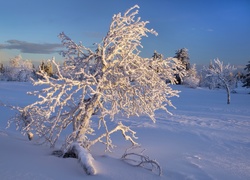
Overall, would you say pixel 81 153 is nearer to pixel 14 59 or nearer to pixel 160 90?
pixel 160 90

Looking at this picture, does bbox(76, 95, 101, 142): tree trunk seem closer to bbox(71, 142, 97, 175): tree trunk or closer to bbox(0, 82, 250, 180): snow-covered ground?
bbox(0, 82, 250, 180): snow-covered ground

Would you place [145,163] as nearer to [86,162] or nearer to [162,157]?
[162,157]

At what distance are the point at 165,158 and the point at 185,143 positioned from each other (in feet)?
8.32

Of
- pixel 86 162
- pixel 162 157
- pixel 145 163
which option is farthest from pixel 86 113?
pixel 162 157

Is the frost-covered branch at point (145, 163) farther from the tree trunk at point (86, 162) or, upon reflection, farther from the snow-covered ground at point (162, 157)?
the tree trunk at point (86, 162)

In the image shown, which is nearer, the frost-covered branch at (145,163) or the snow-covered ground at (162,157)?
the snow-covered ground at (162,157)

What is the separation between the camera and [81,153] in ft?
16.5

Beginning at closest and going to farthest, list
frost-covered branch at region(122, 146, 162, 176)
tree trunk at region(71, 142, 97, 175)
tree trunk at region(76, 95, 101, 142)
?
tree trunk at region(71, 142, 97, 175)
frost-covered branch at region(122, 146, 162, 176)
tree trunk at region(76, 95, 101, 142)

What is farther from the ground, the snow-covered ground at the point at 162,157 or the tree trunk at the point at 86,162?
the tree trunk at the point at 86,162

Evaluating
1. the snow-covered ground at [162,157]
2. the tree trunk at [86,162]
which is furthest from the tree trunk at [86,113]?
the tree trunk at [86,162]

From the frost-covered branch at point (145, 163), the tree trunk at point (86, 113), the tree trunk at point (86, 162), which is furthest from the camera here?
the tree trunk at point (86, 113)

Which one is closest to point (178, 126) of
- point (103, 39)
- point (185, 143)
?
point (185, 143)

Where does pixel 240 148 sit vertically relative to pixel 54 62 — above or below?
below

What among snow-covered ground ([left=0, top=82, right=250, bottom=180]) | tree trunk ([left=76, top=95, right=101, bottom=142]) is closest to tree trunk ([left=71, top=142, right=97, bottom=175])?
snow-covered ground ([left=0, top=82, right=250, bottom=180])
